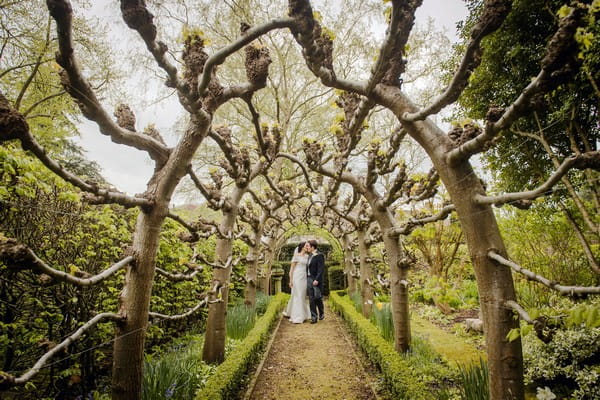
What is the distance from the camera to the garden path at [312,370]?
4.06m

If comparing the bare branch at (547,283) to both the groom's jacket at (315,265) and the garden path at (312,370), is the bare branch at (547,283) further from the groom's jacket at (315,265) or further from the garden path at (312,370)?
the groom's jacket at (315,265)

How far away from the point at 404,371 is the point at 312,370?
81.6 inches

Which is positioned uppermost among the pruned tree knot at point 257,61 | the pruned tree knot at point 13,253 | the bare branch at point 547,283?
the pruned tree knot at point 257,61

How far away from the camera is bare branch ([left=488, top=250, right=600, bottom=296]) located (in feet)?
4.45

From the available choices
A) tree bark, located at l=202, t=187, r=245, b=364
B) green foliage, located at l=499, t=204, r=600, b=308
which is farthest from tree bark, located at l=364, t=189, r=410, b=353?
tree bark, located at l=202, t=187, r=245, b=364

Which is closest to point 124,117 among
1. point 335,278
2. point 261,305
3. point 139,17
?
point 139,17

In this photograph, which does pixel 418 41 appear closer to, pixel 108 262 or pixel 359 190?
pixel 359 190

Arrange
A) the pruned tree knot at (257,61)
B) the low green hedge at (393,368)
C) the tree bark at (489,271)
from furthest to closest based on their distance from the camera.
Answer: the low green hedge at (393,368) < the pruned tree knot at (257,61) < the tree bark at (489,271)

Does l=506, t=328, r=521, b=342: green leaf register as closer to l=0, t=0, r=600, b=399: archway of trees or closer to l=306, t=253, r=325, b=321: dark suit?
→ l=0, t=0, r=600, b=399: archway of trees

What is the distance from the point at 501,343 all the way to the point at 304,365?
4.11 meters

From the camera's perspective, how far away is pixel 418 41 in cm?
825

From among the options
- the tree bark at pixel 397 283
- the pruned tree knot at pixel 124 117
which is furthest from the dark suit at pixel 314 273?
the pruned tree knot at pixel 124 117

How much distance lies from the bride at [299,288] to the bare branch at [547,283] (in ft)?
21.0

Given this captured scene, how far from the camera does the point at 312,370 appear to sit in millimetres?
4918
